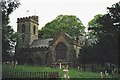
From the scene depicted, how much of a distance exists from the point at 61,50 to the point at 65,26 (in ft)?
35.6

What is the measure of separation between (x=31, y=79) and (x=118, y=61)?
758 inches

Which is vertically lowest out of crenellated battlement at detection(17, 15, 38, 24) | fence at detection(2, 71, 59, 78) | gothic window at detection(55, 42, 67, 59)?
fence at detection(2, 71, 59, 78)

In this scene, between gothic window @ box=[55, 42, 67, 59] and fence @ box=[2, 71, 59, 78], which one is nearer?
fence @ box=[2, 71, 59, 78]

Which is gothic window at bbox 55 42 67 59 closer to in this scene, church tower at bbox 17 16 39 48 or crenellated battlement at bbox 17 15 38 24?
church tower at bbox 17 16 39 48

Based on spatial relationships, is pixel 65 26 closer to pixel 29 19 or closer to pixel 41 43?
pixel 41 43

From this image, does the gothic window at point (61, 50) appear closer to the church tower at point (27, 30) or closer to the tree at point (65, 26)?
the tree at point (65, 26)

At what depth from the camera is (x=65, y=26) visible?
7288cm

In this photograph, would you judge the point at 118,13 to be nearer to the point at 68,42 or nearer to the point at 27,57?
the point at 68,42

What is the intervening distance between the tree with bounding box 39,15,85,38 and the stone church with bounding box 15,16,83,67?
349 cm

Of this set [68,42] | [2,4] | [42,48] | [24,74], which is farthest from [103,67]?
[24,74]

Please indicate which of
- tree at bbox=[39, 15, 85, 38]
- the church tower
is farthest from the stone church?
tree at bbox=[39, 15, 85, 38]

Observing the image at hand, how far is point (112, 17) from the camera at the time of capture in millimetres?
40344

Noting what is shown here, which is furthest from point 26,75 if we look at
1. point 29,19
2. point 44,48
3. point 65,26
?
point 29,19

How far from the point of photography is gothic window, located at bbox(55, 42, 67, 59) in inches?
2478
